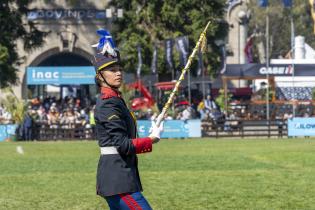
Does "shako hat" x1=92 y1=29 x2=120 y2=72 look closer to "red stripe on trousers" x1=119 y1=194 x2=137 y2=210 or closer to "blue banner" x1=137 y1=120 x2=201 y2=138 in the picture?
"red stripe on trousers" x1=119 y1=194 x2=137 y2=210

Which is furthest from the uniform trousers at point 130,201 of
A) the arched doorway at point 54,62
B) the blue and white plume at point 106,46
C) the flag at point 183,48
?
the arched doorway at point 54,62

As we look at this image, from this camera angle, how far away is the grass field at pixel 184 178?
17.0 meters

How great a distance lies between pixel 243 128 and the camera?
160 feet

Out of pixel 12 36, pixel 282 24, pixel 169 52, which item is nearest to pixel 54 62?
pixel 12 36

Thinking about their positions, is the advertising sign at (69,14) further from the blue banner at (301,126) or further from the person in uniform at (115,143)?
the person in uniform at (115,143)

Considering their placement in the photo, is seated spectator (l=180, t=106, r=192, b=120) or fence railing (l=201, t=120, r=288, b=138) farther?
fence railing (l=201, t=120, r=288, b=138)

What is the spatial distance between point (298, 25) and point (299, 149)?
95082mm

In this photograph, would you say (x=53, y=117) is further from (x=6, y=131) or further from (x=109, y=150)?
(x=109, y=150)

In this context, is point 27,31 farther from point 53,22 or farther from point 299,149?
point 299,149

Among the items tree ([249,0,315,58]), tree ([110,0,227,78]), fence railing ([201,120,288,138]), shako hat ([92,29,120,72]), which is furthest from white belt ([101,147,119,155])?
tree ([249,0,315,58])

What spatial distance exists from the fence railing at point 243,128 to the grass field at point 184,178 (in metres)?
12.7

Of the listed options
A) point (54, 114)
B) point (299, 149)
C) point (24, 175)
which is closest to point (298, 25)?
point (54, 114)

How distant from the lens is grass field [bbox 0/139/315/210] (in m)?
17.0

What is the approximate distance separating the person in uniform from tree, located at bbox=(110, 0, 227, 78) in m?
56.2
